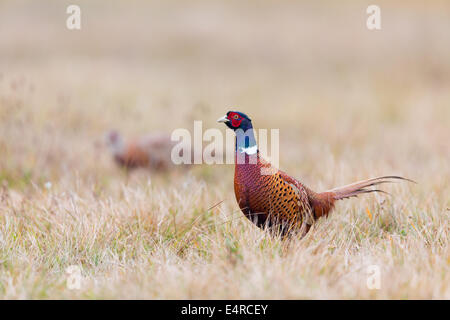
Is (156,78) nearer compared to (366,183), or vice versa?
(366,183)

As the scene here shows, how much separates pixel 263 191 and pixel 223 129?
5222 millimetres

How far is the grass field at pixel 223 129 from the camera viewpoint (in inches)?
135

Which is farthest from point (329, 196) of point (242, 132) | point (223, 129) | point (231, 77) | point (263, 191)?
point (231, 77)

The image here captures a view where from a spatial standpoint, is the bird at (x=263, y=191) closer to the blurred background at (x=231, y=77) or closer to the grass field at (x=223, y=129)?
the grass field at (x=223, y=129)

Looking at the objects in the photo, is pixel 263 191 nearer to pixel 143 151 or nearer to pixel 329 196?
pixel 329 196

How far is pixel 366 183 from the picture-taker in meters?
4.38

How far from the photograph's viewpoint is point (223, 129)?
29.4 feet


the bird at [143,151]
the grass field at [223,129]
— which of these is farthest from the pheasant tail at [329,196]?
the bird at [143,151]

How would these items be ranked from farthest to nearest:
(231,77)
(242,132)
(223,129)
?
(231,77), (223,129), (242,132)

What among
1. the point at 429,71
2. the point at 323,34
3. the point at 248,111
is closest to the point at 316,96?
the point at 248,111

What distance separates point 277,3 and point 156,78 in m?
7.09

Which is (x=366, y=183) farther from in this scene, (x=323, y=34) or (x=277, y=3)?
(x=277, y=3)

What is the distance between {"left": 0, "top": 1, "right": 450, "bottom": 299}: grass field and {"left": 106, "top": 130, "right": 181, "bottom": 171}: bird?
23 centimetres

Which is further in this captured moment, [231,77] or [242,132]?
[231,77]
